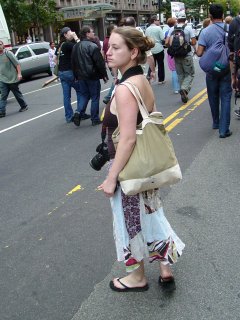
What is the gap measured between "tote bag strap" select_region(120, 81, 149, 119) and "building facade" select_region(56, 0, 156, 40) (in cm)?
4107

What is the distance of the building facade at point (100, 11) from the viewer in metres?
43.9

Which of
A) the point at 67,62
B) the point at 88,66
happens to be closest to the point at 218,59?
the point at 88,66

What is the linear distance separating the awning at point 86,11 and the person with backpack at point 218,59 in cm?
3739

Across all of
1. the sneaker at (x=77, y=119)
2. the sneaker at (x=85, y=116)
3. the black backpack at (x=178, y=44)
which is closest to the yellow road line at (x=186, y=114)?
the black backpack at (x=178, y=44)

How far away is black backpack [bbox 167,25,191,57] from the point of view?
30.8 ft

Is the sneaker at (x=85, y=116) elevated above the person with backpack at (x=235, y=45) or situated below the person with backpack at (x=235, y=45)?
below

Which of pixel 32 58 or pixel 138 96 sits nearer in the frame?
pixel 138 96

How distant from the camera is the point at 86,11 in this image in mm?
43250

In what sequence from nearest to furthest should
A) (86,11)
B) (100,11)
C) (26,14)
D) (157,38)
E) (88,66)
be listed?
(88,66) → (157,38) → (26,14) → (86,11) → (100,11)

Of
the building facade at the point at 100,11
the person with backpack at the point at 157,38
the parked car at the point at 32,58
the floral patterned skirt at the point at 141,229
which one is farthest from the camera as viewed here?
the building facade at the point at 100,11

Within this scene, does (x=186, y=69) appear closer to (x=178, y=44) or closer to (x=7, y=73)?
(x=178, y=44)

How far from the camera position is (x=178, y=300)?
289 cm

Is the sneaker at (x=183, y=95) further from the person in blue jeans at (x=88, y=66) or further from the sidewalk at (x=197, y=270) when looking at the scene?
→ the sidewalk at (x=197, y=270)

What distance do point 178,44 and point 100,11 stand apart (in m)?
36.4
